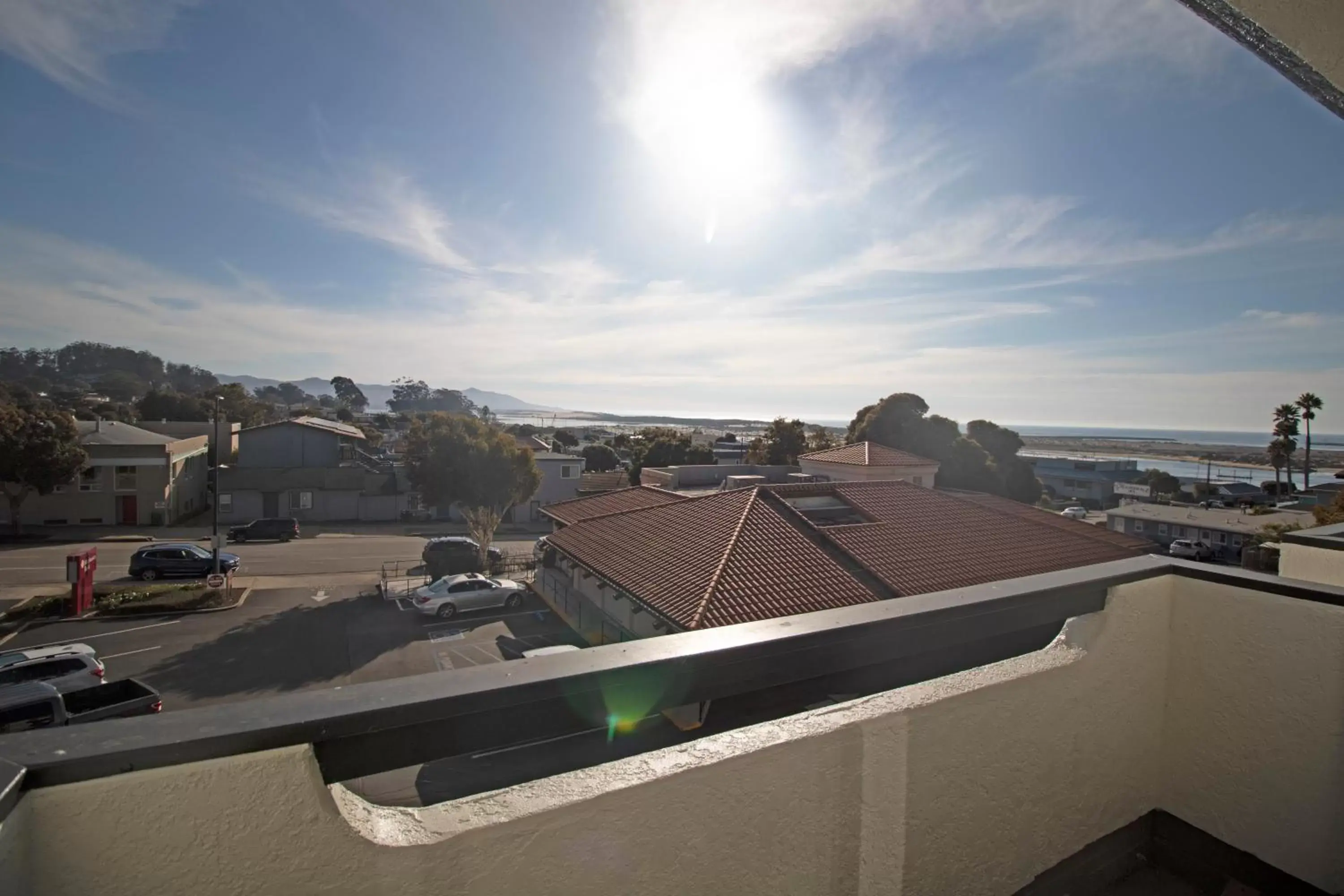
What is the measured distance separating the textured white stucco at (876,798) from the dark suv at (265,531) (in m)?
30.3

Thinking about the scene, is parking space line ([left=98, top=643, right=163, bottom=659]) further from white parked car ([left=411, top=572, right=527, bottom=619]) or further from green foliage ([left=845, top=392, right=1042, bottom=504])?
green foliage ([left=845, top=392, right=1042, bottom=504])

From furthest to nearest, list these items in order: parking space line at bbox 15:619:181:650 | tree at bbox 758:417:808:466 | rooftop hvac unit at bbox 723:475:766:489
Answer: tree at bbox 758:417:808:466 → rooftop hvac unit at bbox 723:475:766:489 → parking space line at bbox 15:619:181:650

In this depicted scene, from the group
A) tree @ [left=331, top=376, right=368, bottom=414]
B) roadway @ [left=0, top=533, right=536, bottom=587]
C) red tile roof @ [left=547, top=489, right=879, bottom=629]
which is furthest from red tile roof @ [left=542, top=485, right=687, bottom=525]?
tree @ [left=331, top=376, right=368, bottom=414]

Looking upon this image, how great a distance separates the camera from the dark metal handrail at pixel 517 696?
804 millimetres

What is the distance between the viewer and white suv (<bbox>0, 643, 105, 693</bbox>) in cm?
1012

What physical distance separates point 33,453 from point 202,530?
6.33 metres

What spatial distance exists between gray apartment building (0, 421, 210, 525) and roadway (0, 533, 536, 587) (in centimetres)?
396

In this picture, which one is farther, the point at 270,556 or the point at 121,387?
the point at 121,387

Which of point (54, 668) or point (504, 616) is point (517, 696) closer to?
point (54, 668)

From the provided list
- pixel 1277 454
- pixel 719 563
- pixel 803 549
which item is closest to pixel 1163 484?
pixel 1277 454

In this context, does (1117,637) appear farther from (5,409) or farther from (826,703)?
(5,409)

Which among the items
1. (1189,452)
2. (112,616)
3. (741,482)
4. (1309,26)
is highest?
(1309,26)

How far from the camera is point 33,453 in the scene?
23.8 m

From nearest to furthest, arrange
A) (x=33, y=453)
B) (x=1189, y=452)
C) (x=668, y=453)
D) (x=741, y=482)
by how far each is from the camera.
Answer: (x=741, y=482)
(x=33, y=453)
(x=668, y=453)
(x=1189, y=452)
